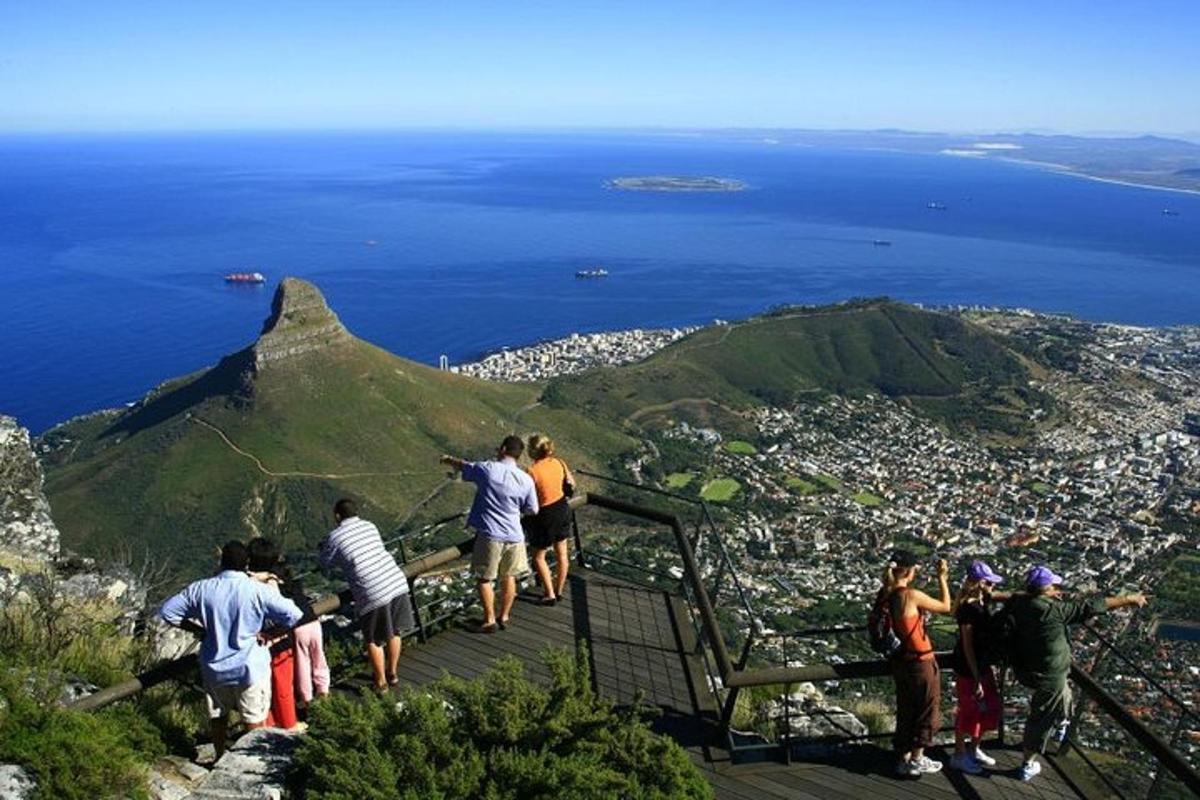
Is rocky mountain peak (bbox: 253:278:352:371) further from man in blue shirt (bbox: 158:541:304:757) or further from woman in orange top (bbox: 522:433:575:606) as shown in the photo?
man in blue shirt (bbox: 158:541:304:757)

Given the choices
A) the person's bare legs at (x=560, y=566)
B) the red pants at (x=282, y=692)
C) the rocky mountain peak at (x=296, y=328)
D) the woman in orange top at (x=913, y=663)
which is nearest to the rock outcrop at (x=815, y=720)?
the woman in orange top at (x=913, y=663)

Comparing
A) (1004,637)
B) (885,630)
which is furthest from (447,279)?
(1004,637)

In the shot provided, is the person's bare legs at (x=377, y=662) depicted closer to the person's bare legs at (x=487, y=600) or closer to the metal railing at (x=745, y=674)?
the metal railing at (x=745, y=674)

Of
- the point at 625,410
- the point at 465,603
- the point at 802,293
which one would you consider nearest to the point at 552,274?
the point at 802,293

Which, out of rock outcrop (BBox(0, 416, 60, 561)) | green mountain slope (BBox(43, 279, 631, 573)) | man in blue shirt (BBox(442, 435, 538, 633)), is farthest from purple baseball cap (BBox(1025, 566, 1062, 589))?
green mountain slope (BBox(43, 279, 631, 573))

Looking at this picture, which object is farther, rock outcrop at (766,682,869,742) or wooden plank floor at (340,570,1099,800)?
rock outcrop at (766,682,869,742)

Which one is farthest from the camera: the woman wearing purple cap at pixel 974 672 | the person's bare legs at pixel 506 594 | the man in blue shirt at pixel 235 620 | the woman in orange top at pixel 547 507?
the woman in orange top at pixel 547 507
